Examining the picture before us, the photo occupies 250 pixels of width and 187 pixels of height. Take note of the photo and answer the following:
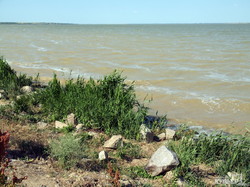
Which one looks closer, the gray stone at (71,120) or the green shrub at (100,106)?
the green shrub at (100,106)

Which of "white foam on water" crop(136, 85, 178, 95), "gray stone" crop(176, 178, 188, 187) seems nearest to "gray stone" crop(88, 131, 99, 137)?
"gray stone" crop(176, 178, 188, 187)

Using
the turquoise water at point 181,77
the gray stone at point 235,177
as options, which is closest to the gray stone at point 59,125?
the gray stone at point 235,177

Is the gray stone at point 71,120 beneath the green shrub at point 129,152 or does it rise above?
above

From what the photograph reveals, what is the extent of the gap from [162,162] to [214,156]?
99 cm

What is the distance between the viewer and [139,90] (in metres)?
11.1

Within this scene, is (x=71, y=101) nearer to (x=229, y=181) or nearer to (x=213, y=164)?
(x=213, y=164)

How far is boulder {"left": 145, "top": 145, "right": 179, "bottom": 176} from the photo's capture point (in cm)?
416

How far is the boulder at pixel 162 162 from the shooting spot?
4.16 metres

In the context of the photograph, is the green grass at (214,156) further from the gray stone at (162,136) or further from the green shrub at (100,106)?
the green shrub at (100,106)

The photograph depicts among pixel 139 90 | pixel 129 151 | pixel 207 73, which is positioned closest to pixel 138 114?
pixel 129 151

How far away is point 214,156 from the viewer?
472cm

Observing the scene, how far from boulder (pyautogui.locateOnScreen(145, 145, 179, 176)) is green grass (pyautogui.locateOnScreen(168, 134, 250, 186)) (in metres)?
0.11

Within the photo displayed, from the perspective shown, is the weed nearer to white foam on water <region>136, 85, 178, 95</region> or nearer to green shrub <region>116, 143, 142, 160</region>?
green shrub <region>116, 143, 142, 160</region>

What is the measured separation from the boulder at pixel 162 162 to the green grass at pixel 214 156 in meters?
0.11
